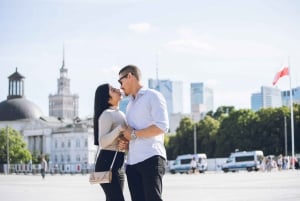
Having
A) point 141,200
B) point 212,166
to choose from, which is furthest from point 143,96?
point 212,166

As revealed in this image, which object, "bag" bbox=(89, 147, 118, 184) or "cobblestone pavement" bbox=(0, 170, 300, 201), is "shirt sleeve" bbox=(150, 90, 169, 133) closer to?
"bag" bbox=(89, 147, 118, 184)

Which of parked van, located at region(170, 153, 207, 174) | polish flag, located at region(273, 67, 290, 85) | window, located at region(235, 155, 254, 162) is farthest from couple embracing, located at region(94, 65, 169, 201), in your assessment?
parked van, located at region(170, 153, 207, 174)

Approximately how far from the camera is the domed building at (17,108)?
152000 millimetres

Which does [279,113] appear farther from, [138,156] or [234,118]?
[138,156]

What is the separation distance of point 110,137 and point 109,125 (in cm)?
18

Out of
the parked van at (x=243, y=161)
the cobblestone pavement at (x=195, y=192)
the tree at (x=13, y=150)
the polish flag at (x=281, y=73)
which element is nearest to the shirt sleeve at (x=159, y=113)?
the cobblestone pavement at (x=195, y=192)

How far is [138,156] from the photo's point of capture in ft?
18.5

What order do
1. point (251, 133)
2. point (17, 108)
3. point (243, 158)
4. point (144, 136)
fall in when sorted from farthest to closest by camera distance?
point (17, 108)
point (251, 133)
point (243, 158)
point (144, 136)

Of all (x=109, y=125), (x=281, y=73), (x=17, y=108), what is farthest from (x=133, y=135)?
(x=17, y=108)

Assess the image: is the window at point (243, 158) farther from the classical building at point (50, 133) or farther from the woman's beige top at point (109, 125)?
the classical building at point (50, 133)

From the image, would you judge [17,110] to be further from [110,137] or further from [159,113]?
[159,113]

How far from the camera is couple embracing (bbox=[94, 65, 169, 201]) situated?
558 cm

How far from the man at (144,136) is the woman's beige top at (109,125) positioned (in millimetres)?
106

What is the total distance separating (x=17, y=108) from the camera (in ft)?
503
